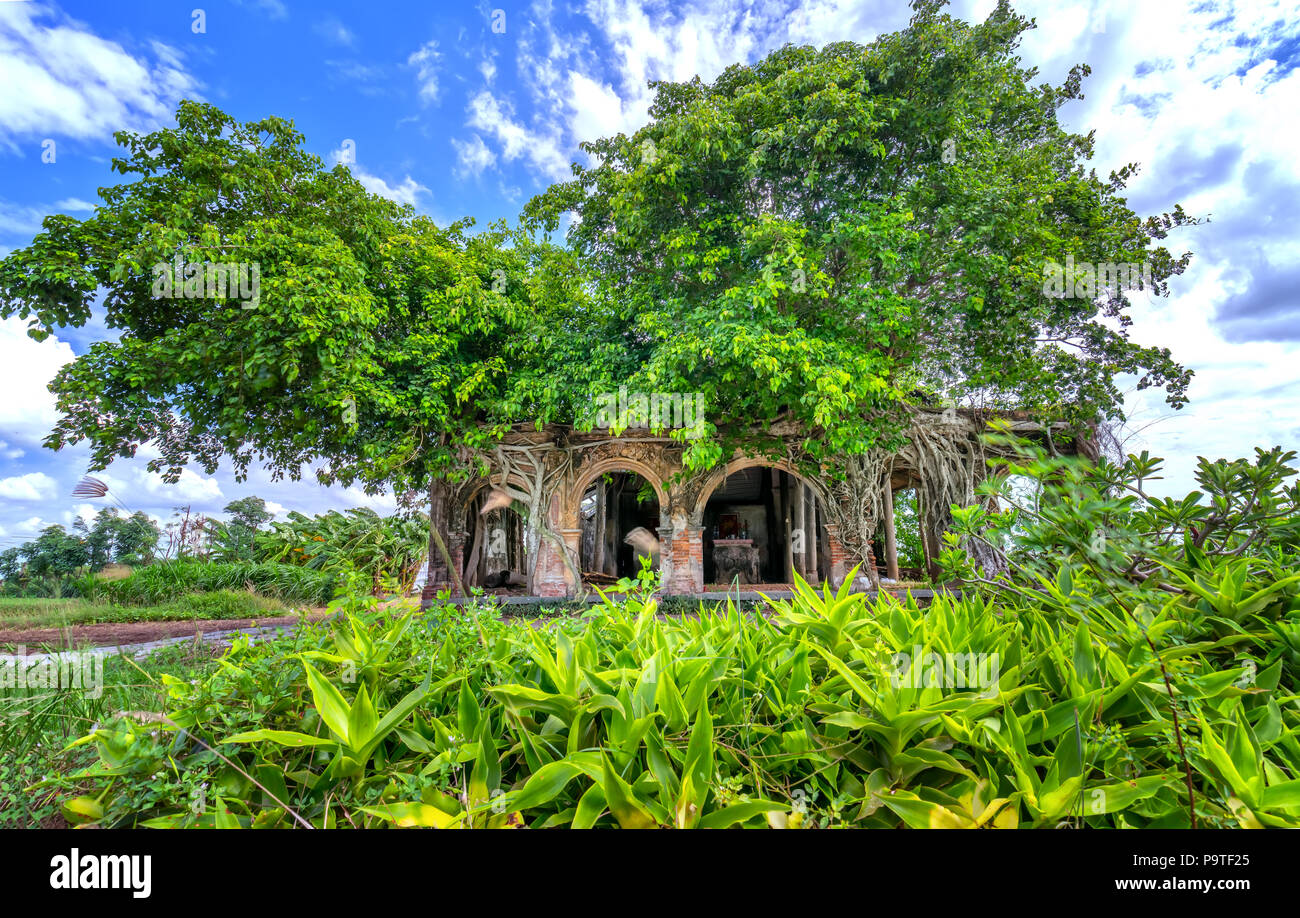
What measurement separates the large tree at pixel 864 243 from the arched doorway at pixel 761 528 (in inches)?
181

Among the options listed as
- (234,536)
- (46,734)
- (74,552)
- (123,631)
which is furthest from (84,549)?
(46,734)

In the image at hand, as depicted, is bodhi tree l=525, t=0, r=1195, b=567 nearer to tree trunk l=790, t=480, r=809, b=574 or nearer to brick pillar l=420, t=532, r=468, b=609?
tree trunk l=790, t=480, r=809, b=574

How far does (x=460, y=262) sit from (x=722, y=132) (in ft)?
17.4

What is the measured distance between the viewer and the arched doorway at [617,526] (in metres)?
14.8

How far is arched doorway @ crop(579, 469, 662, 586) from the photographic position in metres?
14.8

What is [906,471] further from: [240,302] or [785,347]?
[240,302]

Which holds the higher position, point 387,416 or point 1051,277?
point 1051,277

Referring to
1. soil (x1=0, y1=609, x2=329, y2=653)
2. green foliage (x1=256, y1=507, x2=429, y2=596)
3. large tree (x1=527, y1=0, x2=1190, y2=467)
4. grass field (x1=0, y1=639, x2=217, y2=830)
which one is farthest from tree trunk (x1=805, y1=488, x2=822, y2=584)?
grass field (x1=0, y1=639, x2=217, y2=830)

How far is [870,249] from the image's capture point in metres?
9.09

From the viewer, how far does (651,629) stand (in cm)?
160

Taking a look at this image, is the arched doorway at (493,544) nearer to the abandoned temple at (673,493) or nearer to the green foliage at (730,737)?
the abandoned temple at (673,493)

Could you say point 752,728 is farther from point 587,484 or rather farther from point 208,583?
point 208,583

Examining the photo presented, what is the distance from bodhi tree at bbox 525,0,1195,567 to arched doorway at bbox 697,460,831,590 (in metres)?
3.45
